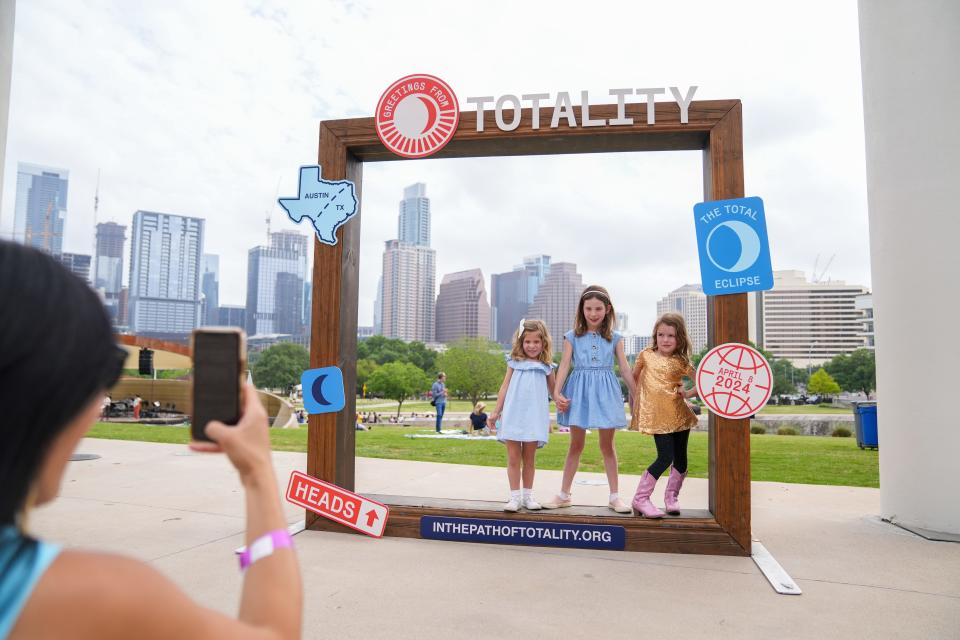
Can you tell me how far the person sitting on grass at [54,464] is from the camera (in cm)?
70

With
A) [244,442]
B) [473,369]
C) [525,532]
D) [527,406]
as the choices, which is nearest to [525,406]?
[527,406]

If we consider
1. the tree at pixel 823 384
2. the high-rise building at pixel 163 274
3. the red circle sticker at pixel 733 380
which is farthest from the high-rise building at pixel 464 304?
the high-rise building at pixel 163 274

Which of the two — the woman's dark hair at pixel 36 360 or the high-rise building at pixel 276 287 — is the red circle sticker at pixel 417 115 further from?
the high-rise building at pixel 276 287

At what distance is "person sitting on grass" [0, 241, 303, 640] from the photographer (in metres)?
0.70

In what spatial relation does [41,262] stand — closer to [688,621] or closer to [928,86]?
[688,621]

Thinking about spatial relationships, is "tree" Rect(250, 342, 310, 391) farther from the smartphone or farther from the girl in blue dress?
the smartphone

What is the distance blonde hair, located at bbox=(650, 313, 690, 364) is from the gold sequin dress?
68 mm

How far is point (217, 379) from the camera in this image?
1.02 meters

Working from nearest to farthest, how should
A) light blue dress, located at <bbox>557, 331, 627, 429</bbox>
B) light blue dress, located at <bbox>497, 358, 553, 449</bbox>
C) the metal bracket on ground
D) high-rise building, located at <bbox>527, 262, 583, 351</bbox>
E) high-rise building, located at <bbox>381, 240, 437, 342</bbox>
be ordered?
the metal bracket on ground < light blue dress, located at <bbox>557, 331, 627, 429</bbox> < light blue dress, located at <bbox>497, 358, 553, 449</bbox> < high-rise building, located at <bbox>527, 262, 583, 351</bbox> < high-rise building, located at <bbox>381, 240, 437, 342</bbox>

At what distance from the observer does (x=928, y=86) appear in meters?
5.17

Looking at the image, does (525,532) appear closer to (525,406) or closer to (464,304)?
(525,406)

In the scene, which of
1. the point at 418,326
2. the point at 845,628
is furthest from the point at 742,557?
the point at 418,326

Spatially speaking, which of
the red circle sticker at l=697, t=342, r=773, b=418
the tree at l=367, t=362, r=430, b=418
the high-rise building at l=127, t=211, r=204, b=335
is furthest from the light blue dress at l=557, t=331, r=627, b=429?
the high-rise building at l=127, t=211, r=204, b=335

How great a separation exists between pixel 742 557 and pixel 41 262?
4.53 m
